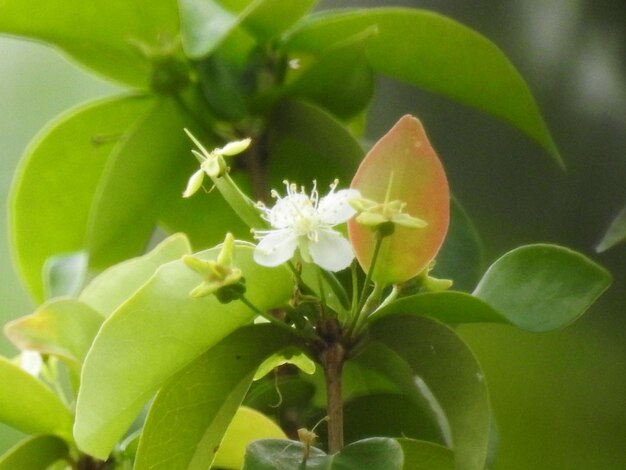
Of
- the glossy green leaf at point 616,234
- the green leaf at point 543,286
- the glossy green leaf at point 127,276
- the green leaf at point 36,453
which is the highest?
the green leaf at point 543,286

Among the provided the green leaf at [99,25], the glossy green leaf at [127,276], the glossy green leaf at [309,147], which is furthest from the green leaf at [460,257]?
the green leaf at [99,25]

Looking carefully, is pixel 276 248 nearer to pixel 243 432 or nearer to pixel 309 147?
pixel 243 432

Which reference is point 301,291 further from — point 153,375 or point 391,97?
point 391,97

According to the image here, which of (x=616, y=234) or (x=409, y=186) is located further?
(x=616, y=234)

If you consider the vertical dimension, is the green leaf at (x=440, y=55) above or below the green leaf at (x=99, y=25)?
above

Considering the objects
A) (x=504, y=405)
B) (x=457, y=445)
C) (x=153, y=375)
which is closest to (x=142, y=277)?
(x=153, y=375)

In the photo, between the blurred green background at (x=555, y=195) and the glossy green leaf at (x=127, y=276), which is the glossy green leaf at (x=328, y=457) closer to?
the glossy green leaf at (x=127, y=276)

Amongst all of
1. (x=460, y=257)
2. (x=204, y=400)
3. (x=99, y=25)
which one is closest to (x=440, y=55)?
(x=460, y=257)
